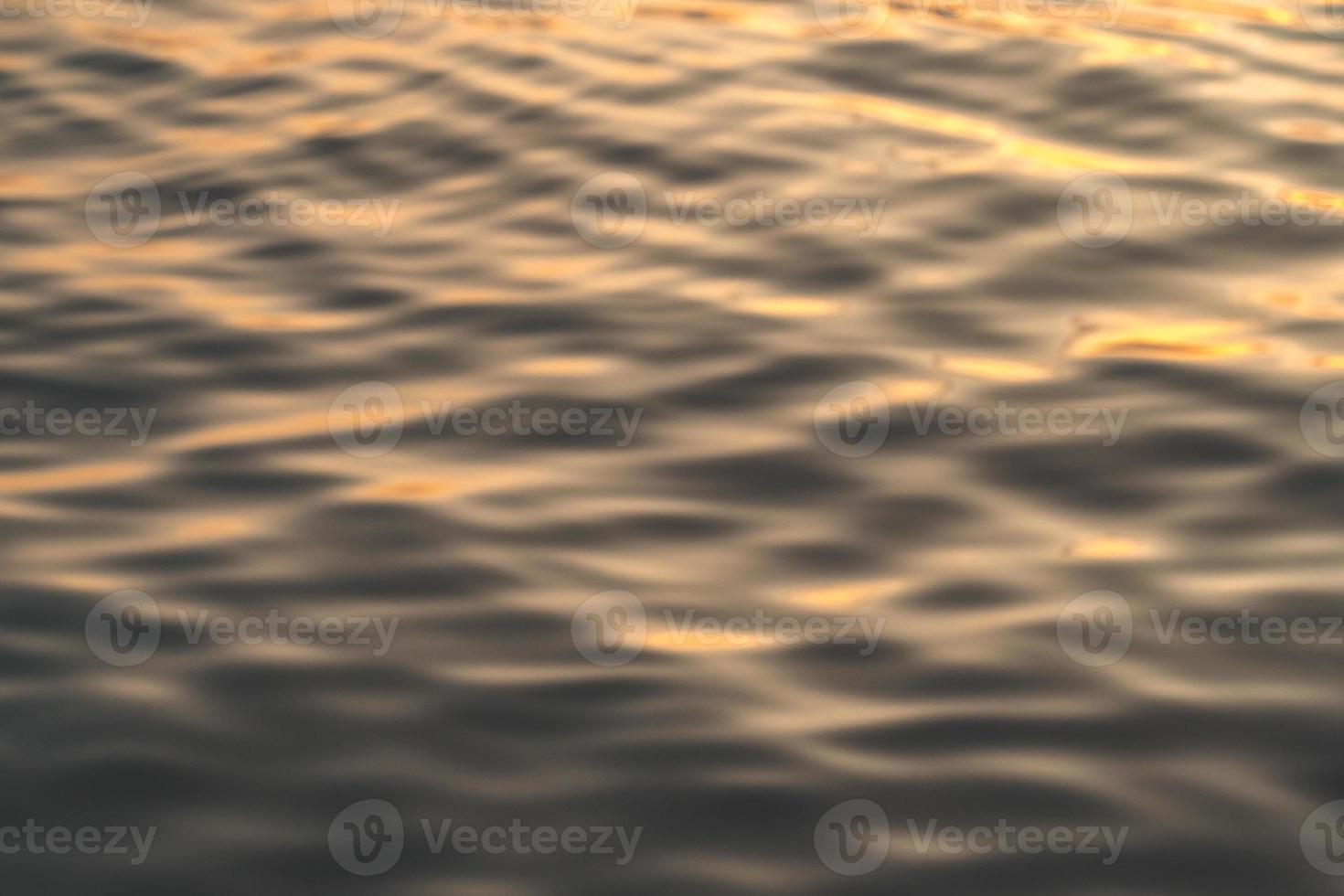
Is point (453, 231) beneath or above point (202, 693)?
above

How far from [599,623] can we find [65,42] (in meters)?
4.95

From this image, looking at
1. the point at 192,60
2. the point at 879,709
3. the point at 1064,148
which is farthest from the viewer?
the point at 192,60

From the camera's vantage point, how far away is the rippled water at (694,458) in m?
2.87

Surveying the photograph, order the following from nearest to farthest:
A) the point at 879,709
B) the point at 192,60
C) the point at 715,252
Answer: the point at 879,709
the point at 715,252
the point at 192,60

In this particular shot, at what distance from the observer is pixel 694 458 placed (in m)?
3.94

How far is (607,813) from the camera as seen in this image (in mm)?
2834

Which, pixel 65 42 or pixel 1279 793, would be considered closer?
A: pixel 1279 793

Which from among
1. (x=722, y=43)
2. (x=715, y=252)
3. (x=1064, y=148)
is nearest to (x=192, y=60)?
(x=722, y=43)

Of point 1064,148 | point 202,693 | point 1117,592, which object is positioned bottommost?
point 202,693

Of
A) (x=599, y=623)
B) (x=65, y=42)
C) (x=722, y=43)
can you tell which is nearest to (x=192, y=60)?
(x=65, y=42)

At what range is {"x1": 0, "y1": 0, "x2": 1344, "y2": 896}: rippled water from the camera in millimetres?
2873

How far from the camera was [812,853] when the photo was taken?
9.00 ft

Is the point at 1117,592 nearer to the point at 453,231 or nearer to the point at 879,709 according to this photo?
the point at 879,709

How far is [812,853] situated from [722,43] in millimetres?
4553
